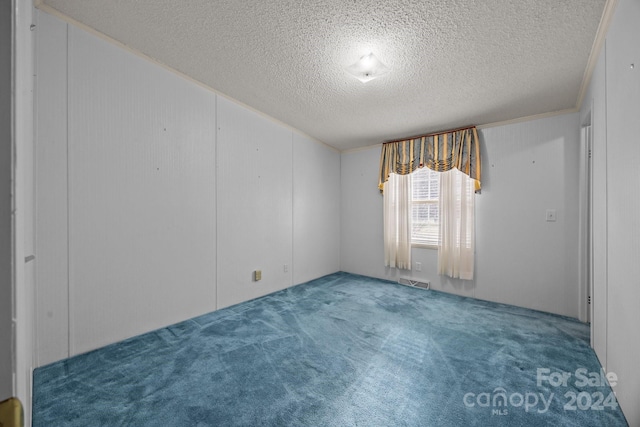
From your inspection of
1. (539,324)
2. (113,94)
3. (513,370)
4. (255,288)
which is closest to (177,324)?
(255,288)

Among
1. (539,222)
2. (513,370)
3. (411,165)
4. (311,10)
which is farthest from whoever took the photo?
(411,165)

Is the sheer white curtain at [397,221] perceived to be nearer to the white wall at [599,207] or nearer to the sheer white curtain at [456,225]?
the sheer white curtain at [456,225]

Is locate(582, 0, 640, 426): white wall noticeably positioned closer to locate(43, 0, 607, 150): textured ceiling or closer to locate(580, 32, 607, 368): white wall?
locate(580, 32, 607, 368): white wall

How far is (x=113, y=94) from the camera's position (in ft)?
6.60

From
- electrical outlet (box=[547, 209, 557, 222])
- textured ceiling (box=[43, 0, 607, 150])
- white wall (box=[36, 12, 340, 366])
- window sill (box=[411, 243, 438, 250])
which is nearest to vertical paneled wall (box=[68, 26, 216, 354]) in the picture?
white wall (box=[36, 12, 340, 366])

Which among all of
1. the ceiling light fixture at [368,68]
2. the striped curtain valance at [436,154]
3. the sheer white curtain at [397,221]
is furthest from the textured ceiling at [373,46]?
the sheer white curtain at [397,221]

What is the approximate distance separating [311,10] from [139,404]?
2521 millimetres

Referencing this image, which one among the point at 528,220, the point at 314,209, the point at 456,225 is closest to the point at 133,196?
the point at 314,209

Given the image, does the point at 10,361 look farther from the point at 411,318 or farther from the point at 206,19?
the point at 411,318

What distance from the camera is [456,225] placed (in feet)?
11.4

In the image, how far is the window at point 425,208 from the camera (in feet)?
12.2

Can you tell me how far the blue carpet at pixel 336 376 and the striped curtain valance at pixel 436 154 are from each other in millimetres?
1892

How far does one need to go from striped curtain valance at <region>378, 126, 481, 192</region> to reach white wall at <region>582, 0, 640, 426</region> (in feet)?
4.68

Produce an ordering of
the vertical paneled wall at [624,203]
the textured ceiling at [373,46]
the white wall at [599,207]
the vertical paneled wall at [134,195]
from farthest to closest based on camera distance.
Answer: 1. the vertical paneled wall at [134,195]
2. the white wall at [599,207]
3. the textured ceiling at [373,46]
4. the vertical paneled wall at [624,203]
